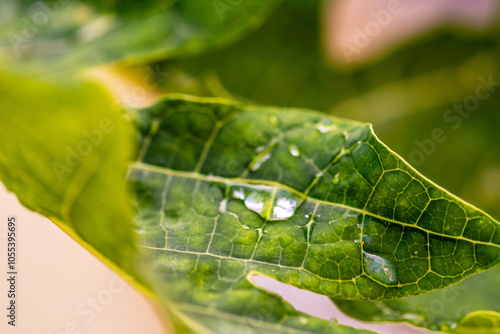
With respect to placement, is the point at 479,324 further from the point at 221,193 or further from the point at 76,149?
the point at 76,149

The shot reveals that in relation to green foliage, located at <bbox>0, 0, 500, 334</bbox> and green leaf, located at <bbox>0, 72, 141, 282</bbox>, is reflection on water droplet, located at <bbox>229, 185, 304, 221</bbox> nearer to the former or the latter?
green foliage, located at <bbox>0, 0, 500, 334</bbox>

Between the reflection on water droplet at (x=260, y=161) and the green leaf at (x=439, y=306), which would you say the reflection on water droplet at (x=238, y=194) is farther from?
the green leaf at (x=439, y=306)

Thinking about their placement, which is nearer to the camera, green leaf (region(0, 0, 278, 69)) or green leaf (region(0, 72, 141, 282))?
green leaf (region(0, 72, 141, 282))

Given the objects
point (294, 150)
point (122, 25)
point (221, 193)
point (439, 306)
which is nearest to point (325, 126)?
point (294, 150)

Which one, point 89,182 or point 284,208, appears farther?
point 284,208

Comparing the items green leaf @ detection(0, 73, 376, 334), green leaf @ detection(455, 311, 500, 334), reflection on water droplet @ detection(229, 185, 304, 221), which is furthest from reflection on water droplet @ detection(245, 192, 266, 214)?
green leaf @ detection(455, 311, 500, 334)
